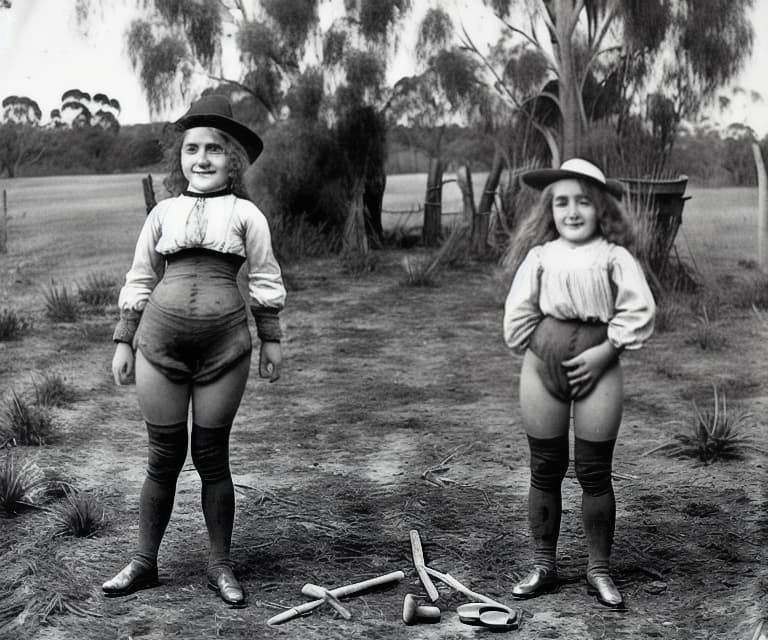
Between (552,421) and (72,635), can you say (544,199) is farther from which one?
(72,635)

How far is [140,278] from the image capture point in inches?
140

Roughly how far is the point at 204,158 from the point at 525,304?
1159mm

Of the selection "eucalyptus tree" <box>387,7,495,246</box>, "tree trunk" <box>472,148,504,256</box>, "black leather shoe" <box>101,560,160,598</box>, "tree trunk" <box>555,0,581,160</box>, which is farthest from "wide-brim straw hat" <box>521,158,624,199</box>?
"tree trunk" <box>472,148,504,256</box>

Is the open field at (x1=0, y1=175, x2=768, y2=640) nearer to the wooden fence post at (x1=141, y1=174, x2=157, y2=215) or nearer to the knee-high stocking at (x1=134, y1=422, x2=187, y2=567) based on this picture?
the knee-high stocking at (x1=134, y1=422, x2=187, y2=567)

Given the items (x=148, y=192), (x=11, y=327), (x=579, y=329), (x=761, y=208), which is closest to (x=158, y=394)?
(x=579, y=329)

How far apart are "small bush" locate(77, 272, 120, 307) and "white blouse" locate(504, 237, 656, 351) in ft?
20.9

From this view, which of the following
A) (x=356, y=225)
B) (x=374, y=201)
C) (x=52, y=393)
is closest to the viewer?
(x=52, y=393)

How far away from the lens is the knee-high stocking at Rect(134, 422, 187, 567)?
3.49 metres

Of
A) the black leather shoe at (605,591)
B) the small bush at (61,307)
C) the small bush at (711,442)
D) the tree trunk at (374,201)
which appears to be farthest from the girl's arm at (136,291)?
the tree trunk at (374,201)

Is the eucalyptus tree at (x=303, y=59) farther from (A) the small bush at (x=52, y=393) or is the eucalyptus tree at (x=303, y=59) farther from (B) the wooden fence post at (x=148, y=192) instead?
(A) the small bush at (x=52, y=393)

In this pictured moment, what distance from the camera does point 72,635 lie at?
3.27m

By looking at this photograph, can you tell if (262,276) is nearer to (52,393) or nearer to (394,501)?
(394,501)

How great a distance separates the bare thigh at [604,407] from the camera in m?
3.33

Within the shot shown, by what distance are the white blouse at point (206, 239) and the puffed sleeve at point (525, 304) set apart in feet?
2.59
